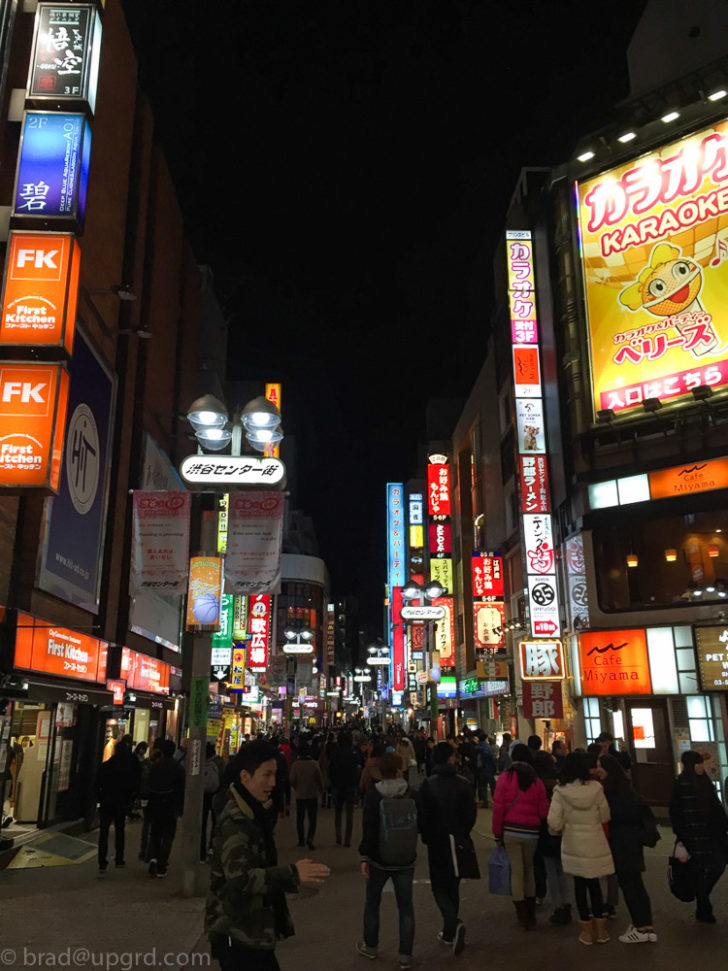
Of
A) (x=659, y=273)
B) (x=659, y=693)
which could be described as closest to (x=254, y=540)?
(x=659, y=693)

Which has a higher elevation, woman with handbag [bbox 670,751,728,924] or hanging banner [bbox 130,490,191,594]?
hanging banner [bbox 130,490,191,594]

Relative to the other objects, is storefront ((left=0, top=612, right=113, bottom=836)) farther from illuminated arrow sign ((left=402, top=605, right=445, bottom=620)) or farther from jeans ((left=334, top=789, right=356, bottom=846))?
illuminated arrow sign ((left=402, top=605, right=445, bottom=620))

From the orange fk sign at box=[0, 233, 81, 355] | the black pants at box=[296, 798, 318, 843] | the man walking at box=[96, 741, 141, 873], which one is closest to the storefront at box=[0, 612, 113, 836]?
the man walking at box=[96, 741, 141, 873]

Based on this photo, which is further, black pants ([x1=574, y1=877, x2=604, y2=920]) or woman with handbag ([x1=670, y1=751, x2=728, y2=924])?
woman with handbag ([x1=670, y1=751, x2=728, y2=924])

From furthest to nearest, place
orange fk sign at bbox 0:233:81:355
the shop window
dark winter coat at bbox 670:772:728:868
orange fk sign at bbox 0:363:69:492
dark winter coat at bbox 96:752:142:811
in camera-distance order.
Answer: the shop window
dark winter coat at bbox 96:752:142:811
orange fk sign at bbox 0:233:81:355
orange fk sign at bbox 0:363:69:492
dark winter coat at bbox 670:772:728:868

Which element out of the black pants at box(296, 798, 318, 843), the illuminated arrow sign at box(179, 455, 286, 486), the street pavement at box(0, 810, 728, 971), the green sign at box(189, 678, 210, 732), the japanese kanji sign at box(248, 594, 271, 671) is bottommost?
the street pavement at box(0, 810, 728, 971)

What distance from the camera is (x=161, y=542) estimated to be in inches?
481

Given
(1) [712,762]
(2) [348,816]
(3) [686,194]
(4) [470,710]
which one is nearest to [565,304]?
(3) [686,194]

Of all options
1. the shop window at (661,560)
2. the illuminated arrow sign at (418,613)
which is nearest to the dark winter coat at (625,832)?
the shop window at (661,560)

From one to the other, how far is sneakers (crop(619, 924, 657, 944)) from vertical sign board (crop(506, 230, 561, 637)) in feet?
49.0

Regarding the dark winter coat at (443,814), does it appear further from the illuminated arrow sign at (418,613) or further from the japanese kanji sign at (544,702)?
the illuminated arrow sign at (418,613)

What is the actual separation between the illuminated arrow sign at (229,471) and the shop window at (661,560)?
494 inches

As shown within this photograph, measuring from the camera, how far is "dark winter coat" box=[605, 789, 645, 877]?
296 inches

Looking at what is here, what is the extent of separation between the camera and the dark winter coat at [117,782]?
11.2 m
